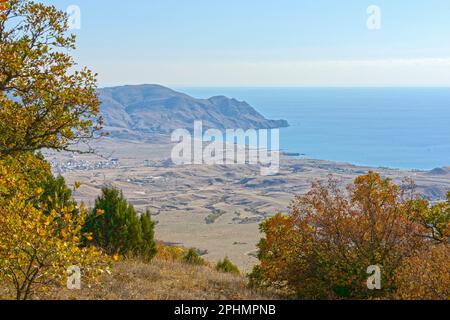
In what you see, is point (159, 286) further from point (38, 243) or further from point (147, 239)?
point (147, 239)

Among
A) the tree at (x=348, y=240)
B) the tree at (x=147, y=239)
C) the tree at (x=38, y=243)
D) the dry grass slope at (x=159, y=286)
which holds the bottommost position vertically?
the tree at (x=147, y=239)

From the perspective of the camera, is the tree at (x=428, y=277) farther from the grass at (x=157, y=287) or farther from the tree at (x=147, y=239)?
the tree at (x=147, y=239)

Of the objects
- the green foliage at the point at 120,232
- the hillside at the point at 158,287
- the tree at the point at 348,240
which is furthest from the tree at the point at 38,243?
the green foliage at the point at 120,232

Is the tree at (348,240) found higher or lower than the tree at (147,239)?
higher

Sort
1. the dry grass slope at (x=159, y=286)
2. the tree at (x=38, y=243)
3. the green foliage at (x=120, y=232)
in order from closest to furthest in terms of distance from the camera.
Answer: the tree at (x=38, y=243) < the dry grass slope at (x=159, y=286) < the green foliage at (x=120, y=232)

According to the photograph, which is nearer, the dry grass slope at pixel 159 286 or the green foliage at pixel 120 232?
the dry grass slope at pixel 159 286

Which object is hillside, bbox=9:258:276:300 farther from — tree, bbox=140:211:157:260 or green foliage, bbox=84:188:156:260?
tree, bbox=140:211:157:260
